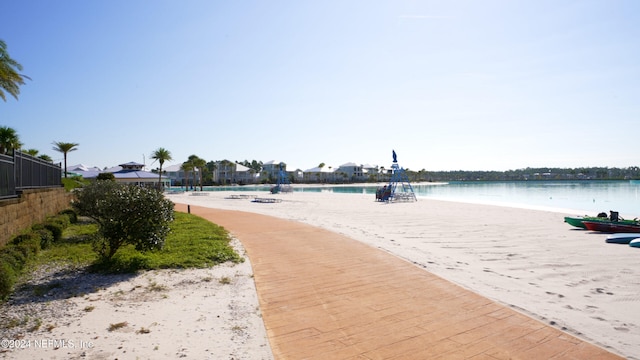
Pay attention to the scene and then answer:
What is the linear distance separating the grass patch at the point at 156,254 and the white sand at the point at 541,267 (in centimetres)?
447

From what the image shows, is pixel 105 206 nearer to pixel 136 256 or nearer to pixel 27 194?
pixel 136 256

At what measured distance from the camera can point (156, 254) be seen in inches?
348

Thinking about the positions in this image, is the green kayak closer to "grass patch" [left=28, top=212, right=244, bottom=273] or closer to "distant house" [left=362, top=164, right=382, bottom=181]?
"grass patch" [left=28, top=212, right=244, bottom=273]

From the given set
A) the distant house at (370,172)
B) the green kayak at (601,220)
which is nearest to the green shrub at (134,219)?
the green kayak at (601,220)

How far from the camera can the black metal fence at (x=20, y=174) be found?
27.0ft

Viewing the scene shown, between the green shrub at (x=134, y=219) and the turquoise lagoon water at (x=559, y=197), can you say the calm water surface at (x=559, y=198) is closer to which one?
the turquoise lagoon water at (x=559, y=197)

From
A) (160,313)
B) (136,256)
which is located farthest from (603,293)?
(136,256)

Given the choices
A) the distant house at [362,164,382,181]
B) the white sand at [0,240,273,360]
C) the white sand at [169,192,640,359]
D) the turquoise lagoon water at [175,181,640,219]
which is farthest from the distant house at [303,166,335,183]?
the white sand at [0,240,273,360]

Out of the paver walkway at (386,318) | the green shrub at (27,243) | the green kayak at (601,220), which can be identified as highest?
the green shrub at (27,243)

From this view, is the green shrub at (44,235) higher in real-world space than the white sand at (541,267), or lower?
higher

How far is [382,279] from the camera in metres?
7.04

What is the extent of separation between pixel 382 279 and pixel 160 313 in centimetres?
396

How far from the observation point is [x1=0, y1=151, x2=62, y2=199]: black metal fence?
27.0ft

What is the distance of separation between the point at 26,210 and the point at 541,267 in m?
13.2
